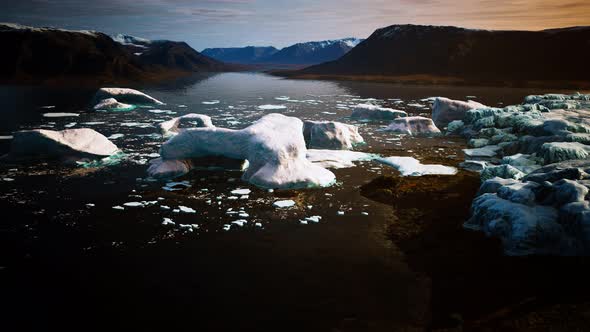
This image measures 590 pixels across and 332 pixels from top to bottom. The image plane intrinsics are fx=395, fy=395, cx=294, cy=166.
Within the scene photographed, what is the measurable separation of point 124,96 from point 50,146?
17.3 metres

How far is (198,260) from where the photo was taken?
6672 millimetres

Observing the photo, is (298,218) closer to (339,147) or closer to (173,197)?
(173,197)

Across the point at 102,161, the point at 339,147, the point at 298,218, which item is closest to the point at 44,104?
the point at 102,161

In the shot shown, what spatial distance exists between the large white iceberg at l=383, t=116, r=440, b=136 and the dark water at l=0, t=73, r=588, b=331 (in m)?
8.64

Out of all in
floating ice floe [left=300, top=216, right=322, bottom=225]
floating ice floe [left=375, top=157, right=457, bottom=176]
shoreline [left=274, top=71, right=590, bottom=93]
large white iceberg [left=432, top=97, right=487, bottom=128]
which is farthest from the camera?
shoreline [left=274, top=71, right=590, bottom=93]

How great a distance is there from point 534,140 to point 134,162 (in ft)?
44.7

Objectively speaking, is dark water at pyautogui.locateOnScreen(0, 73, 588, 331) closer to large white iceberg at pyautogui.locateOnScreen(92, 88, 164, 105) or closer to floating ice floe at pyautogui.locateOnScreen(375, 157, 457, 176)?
floating ice floe at pyautogui.locateOnScreen(375, 157, 457, 176)

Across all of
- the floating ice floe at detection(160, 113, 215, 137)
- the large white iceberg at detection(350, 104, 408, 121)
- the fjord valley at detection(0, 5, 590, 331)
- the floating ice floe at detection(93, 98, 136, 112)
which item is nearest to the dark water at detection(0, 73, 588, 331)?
the fjord valley at detection(0, 5, 590, 331)

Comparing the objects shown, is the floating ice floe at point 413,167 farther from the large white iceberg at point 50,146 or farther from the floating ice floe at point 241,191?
the large white iceberg at point 50,146

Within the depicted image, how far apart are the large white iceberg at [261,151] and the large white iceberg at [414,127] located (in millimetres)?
8759

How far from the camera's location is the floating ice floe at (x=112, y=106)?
26.5 metres

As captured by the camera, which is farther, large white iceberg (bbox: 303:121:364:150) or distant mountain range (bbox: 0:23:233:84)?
distant mountain range (bbox: 0:23:233:84)

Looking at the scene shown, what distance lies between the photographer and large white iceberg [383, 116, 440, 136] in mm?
19031

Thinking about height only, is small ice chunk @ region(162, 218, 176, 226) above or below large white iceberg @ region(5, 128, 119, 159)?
below
